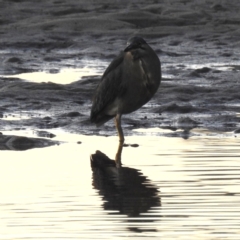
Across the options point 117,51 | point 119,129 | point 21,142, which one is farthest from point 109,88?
point 117,51

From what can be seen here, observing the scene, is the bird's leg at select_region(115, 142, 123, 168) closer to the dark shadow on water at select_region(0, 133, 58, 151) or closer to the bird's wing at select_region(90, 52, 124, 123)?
the dark shadow on water at select_region(0, 133, 58, 151)

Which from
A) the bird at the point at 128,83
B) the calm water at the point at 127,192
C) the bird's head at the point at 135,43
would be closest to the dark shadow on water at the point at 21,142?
the calm water at the point at 127,192

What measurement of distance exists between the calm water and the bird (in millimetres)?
774

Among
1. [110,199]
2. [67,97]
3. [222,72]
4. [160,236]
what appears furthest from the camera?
[222,72]

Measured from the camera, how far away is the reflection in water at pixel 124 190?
21.2ft

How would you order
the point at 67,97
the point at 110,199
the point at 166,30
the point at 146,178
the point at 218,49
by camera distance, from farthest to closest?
the point at 166,30
the point at 218,49
the point at 67,97
the point at 146,178
the point at 110,199

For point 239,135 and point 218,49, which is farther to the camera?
point 218,49

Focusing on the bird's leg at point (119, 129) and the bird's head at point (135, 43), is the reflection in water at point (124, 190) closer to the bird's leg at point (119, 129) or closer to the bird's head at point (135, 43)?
the bird's leg at point (119, 129)

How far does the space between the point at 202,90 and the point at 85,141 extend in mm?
3556

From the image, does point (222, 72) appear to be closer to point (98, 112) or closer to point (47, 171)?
point (98, 112)

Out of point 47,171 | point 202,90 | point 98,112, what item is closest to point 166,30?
point 202,90

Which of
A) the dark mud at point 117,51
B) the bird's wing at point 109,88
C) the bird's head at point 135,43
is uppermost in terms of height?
the bird's head at point 135,43

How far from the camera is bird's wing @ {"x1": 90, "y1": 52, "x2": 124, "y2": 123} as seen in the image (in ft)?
33.2

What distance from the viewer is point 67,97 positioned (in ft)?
41.8
